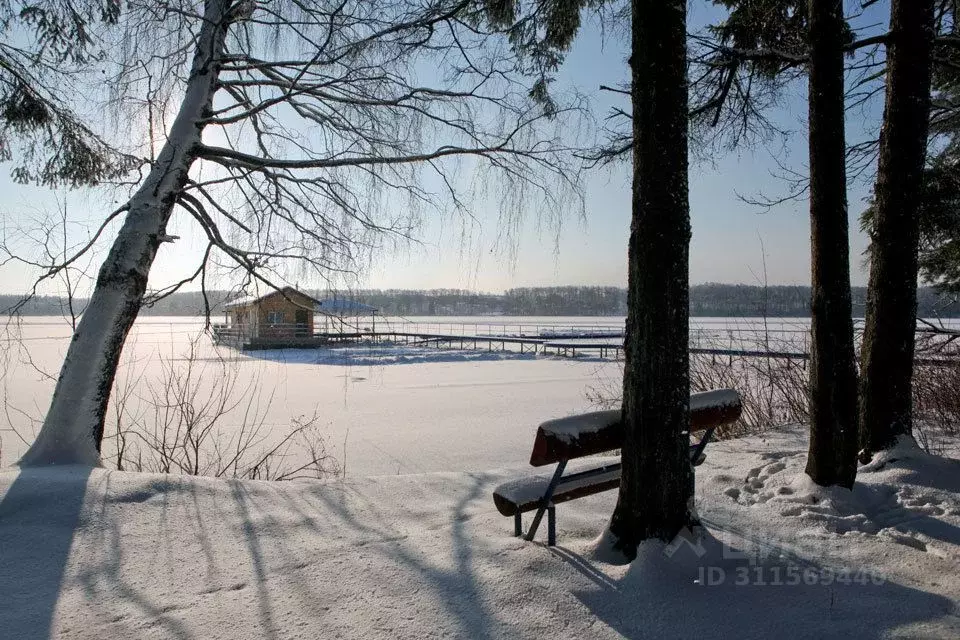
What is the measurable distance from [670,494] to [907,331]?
3.00 meters

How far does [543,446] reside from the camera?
101 inches

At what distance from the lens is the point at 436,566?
2.58m

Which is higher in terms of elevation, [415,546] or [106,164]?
[106,164]

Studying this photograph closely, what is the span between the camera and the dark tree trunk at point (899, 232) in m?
4.20

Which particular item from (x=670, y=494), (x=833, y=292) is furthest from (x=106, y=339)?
(x=833, y=292)

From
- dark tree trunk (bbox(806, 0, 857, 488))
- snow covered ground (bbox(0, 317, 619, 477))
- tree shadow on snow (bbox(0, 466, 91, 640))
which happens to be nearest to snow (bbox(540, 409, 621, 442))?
dark tree trunk (bbox(806, 0, 857, 488))

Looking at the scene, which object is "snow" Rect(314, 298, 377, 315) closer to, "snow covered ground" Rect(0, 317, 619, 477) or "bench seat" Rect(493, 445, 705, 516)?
"snow covered ground" Rect(0, 317, 619, 477)

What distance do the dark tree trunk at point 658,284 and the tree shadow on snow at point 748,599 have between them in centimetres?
21

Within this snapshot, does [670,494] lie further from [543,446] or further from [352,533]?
[352,533]

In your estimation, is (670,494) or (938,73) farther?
(938,73)

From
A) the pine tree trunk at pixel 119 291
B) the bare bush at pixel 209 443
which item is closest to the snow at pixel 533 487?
the bare bush at pixel 209 443

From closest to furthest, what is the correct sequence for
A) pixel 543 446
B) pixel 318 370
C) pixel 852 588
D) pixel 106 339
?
pixel 852 588 → pixel 543 446 → pixel 106 339 → pixel 318 370

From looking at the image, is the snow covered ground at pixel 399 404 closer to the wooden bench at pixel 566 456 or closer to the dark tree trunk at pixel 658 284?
the wooden bench at pixel 566 456

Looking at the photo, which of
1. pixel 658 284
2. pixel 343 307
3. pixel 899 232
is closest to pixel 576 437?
pixel 658 284
